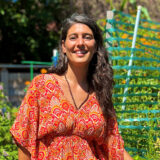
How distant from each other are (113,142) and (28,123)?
0.65 m

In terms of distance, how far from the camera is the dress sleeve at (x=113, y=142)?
228 centimetres

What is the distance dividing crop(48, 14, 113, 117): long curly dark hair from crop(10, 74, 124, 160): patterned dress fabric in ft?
0.44

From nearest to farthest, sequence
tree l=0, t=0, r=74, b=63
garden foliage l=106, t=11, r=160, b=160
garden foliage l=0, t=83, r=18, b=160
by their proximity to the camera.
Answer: garden foliage l=0, t=83, r=18, b=160
garden foliage l=106, t=11, r=160, b=160
tree l=0, t=0, r=74, b=63

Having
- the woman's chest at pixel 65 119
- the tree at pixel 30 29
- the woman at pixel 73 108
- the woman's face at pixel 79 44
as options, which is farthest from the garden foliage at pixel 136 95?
the tree at pixel 30 29

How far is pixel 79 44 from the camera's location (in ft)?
6.86

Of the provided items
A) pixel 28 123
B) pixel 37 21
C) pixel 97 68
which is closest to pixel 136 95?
pixel 97 68

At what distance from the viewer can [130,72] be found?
134 inches

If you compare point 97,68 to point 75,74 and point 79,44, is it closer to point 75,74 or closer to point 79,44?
point 75,74

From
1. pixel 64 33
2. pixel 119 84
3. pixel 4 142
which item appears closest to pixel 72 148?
pixel 64 33

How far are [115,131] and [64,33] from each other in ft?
2.57

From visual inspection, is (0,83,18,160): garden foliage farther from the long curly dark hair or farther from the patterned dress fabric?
the long curly dark hair

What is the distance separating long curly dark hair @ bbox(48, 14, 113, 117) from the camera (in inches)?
86.0

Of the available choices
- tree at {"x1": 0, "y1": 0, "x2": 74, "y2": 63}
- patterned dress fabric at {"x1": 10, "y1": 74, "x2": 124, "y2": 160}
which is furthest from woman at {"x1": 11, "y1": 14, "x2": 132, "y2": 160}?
tree at {"x1": 0, "y1": 0, "x2": 74, "y2": 63}

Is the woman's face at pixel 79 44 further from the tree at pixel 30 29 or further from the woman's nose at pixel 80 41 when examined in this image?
the tree at pixel 30 29
